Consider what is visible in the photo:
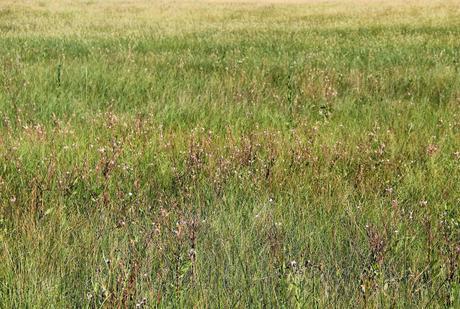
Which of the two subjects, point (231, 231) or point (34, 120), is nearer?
point (231, 231)

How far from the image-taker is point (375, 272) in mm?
2168

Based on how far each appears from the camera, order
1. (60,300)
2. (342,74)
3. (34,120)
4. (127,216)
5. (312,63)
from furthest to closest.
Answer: (312,63) → (342,74) → (34,120) → (127,216) → (60,300)

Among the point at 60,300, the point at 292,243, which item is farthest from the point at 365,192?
the point at 60,300

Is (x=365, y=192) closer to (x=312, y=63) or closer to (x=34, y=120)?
(x=34, y=120)

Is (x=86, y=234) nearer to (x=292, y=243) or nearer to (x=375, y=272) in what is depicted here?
(x=292, y=243)

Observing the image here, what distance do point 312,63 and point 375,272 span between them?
24.8 feet

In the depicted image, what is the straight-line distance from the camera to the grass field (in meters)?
2.27

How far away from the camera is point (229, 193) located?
3457 mm

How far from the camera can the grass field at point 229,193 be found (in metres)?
2.27

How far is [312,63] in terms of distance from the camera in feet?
30.8

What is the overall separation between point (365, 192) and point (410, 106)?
2.83m

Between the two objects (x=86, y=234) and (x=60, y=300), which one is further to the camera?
(x=86, y=234)

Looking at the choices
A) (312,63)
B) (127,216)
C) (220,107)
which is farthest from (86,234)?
(312,63)

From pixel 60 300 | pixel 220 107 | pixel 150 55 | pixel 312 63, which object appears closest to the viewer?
pixel 60 300
